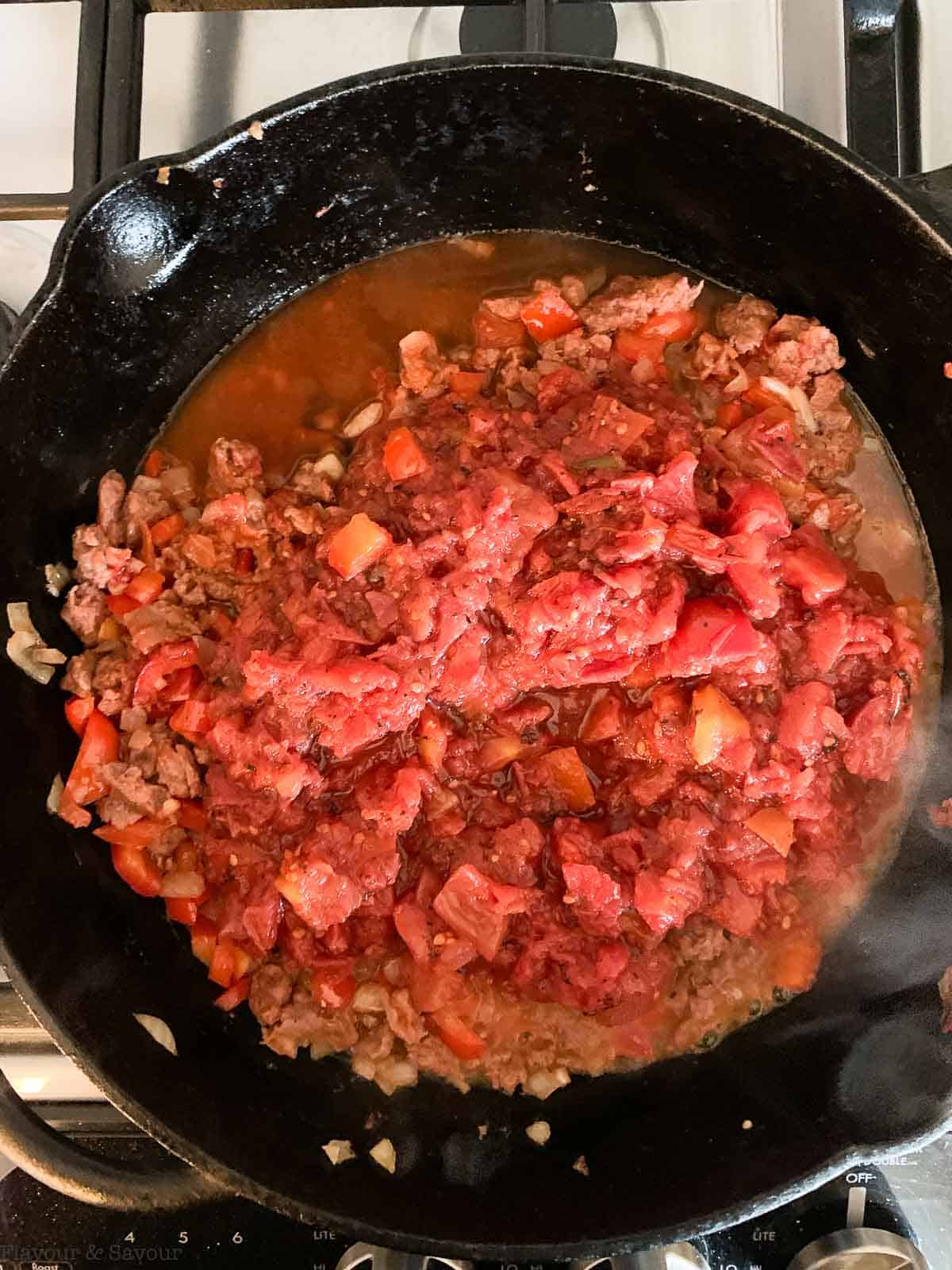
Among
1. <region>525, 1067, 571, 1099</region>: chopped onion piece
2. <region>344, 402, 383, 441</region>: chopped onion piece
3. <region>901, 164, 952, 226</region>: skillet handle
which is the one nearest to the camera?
<region>901, 164, 952, 226</region>: skillet handle

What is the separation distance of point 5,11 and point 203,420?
1296mm

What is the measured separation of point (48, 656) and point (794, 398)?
2.06 m

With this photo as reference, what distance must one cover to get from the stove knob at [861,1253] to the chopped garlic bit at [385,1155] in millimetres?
966

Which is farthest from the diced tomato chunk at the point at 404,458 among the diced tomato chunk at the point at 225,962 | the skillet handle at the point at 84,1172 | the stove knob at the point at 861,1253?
the stove knob at the point at 861,1253

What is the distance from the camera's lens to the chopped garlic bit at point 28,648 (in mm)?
2475

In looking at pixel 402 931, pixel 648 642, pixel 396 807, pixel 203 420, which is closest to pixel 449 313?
pixel 203 420

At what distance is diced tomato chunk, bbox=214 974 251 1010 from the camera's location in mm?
2615

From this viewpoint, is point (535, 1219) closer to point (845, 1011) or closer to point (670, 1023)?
point (670, 1023)

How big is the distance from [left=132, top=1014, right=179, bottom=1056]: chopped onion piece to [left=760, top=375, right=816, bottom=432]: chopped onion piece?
88.8 inches

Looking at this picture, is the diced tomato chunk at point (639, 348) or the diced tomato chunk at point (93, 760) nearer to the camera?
the diced tomato chunk at point (93, 760)

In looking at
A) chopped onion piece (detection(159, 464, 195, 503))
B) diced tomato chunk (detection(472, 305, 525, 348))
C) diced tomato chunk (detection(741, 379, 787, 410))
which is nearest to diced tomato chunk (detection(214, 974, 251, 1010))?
chopped onion piece (detection(159, 464, 195, 503))

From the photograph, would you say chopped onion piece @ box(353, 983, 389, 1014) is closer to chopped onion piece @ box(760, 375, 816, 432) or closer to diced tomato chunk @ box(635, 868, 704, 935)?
diced tomato chunk @ box(635, 868, 704, 935)

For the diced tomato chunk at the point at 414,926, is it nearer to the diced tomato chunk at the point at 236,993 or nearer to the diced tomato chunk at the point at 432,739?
the diced tomato chunk at the point at 432,739

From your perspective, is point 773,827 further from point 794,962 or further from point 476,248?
point 476,248
